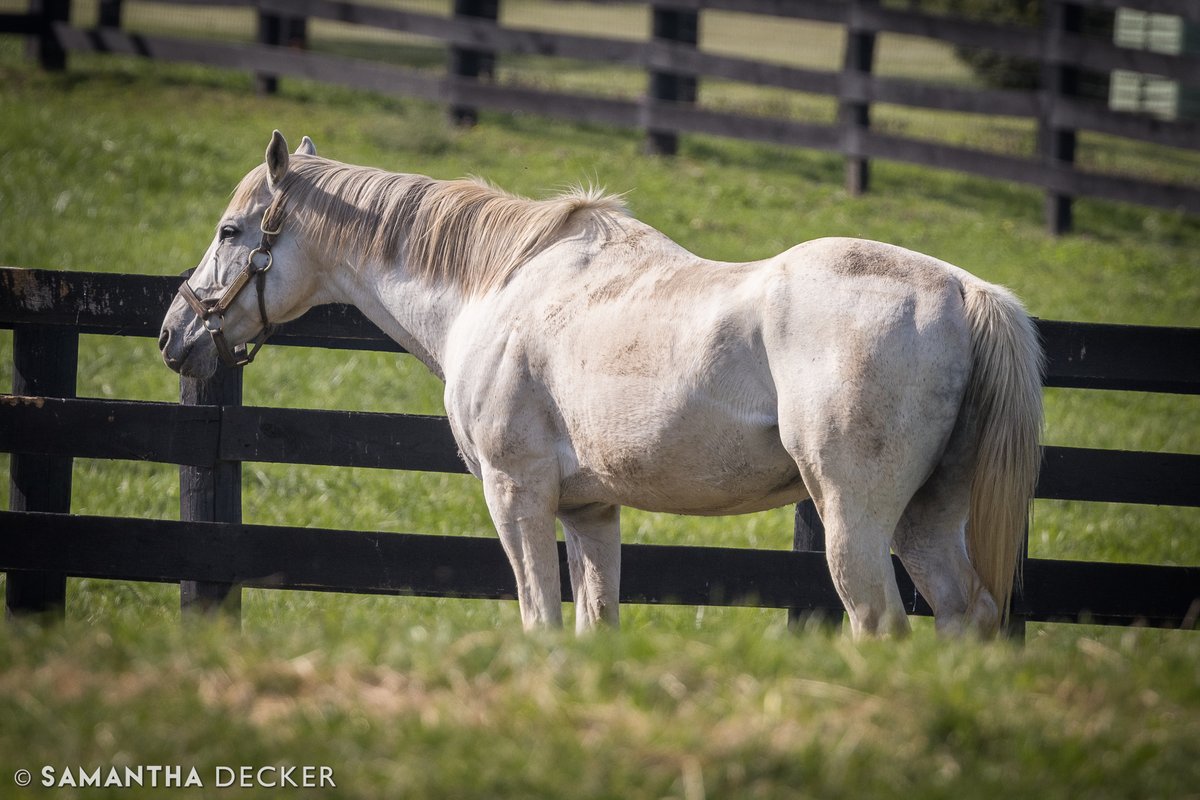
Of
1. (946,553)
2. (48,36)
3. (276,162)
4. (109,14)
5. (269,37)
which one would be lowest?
(946,553)

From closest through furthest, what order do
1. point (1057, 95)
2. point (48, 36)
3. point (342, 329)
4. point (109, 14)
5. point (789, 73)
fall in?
point (342, 329) → point (1057, 95) → point (789, 73) → point (48, 36) → point (109, 14)

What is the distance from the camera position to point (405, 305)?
15.4 feet

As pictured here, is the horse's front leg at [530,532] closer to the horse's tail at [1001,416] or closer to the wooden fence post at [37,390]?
the horse's tail at [1001,416]

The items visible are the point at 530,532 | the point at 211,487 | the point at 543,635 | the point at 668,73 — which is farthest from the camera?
the point at 668,73

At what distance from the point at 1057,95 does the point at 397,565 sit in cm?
972

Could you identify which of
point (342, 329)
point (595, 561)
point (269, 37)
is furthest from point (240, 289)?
point (269, 37)

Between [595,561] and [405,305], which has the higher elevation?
[405,305]

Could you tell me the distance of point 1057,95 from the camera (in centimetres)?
1198

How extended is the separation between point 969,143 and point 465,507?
10.7 metres

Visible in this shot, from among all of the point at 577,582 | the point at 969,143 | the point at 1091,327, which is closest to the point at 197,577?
the point at 577,582

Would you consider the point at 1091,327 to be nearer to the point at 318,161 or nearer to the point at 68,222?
the point at 318,161

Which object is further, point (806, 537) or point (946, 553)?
point (806, 537)

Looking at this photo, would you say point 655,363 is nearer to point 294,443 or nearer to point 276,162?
point 294,443

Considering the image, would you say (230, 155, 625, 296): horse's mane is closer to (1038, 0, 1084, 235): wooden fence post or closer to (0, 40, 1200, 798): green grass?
(0, 40, 1200, 798): green grass
